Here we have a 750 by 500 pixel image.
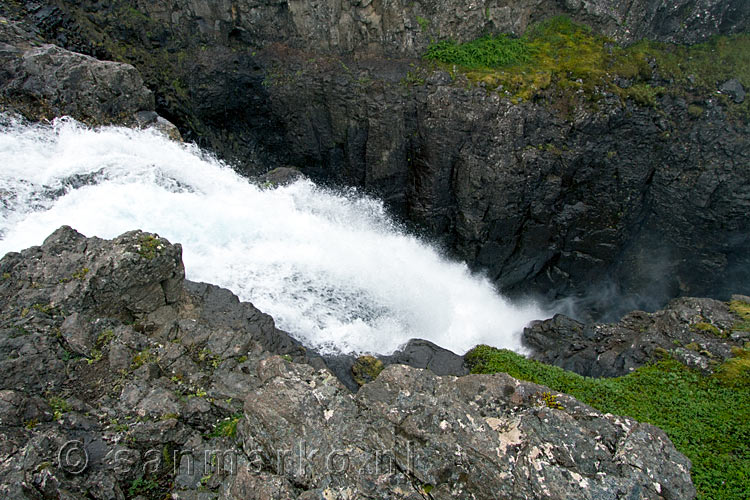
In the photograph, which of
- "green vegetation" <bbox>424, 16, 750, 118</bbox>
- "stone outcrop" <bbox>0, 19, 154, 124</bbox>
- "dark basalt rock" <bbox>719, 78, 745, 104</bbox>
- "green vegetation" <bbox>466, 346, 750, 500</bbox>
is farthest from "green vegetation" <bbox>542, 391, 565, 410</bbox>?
"dark basalt rock" <bbox>719, 78, 745, 104</bbox>

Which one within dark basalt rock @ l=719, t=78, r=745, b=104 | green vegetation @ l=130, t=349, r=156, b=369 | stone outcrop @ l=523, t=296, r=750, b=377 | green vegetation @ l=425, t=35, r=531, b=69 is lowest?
stone outcrop @ l=523, t=296, r=750, b=377

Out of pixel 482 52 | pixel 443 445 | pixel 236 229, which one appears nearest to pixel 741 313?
pixel 443 445

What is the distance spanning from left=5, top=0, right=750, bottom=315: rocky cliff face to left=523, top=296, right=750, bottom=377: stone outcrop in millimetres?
5980

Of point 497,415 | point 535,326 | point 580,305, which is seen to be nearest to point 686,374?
point 535,326

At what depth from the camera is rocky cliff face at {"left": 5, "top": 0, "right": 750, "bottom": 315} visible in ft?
68.6

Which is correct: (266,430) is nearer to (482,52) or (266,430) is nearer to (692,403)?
(692,403)

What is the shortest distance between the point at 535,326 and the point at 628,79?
1240 cm

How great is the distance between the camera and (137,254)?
11008 mm

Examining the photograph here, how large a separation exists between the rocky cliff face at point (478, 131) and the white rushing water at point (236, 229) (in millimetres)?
3985

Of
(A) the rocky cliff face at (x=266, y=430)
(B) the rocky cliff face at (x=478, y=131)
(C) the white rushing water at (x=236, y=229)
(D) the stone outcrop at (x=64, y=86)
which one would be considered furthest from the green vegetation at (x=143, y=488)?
(B) the rocky cliff face at (x=478, y=131)

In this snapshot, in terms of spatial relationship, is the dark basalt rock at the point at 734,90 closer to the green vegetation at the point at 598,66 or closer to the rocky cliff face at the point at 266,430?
the green vegetation at the point at 598,66

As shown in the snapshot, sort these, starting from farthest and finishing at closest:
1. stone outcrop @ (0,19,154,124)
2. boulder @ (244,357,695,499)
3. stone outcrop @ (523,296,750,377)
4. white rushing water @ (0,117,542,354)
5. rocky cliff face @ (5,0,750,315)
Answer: rocky cliff face @ (5,0,750,315) → stone outcrop @ (0,19,154,124) → white rushing water @ (0,117,542,354) → stone outcrop @ (523,296,750,377) → boulder @ (244,357,695,499)

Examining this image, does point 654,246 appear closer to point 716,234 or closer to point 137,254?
point 716,234

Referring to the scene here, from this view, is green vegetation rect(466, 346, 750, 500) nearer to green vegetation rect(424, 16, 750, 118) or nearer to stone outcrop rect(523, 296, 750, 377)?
stone outcrop rect(523, 296, 750, 377)
